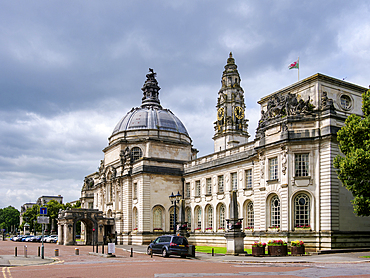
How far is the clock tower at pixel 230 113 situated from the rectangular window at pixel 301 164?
41741 mm

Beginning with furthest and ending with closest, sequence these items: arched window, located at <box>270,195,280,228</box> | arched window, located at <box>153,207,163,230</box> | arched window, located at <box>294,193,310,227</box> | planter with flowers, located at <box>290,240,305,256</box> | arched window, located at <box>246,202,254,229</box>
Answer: arched window, located at <box>153,207,163,230</box> < arched window, located at <box>246,202,254,229</box> < arched window, located at <box>270,195,280,228</box> < arched window, located at <box>294,193,310,227</box> < planter with flowers, located at <box>290,240,305,256</box>

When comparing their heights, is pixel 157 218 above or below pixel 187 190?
below

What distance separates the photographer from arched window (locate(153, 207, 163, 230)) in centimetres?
5800

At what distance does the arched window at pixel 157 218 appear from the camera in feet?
190

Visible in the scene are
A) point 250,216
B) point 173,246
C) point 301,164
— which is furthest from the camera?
point 250,216

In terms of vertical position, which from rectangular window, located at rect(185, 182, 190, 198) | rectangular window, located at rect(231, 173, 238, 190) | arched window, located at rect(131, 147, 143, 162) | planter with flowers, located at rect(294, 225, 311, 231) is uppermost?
arched window, located at rect(131, 147, 143, 162)

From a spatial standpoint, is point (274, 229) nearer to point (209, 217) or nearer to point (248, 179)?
point (248, 179)

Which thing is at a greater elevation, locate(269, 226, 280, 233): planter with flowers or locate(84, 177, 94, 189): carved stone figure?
locate(84, 177, 94, 189): carved stone figure

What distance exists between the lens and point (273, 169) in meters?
39.2

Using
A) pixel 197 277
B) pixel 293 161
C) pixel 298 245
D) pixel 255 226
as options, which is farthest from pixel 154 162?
pixel 197 277

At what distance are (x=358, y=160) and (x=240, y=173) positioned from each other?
798 inches

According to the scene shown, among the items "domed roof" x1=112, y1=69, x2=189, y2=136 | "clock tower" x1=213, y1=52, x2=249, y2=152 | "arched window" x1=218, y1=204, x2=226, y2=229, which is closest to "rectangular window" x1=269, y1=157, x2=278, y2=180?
"arched window" x1=218, y1=204, x2=226, y2=229

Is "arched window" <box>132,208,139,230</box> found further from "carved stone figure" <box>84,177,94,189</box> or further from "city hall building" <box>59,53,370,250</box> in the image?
"carved stone figure" <box>84,177,94,189</box>

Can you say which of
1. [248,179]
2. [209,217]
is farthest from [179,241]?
[209,217]
